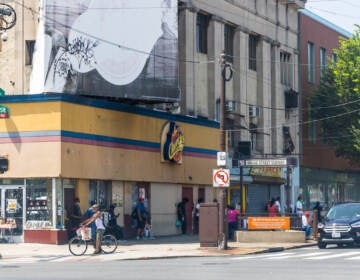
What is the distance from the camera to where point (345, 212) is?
113 feet

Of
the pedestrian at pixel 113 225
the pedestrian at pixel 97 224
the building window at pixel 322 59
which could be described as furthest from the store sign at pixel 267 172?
the pedestrian at pixel 97 224

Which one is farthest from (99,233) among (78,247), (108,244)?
(108,244)

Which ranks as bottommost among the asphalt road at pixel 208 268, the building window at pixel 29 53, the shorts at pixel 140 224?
the asphalt road at pixel 208 268

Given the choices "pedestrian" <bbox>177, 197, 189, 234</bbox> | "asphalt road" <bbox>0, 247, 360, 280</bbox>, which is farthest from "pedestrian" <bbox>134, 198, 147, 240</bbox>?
"asphalt road" <bbox>0, 247, 360, 280</bbox>

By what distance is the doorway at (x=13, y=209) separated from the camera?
36.0 meters

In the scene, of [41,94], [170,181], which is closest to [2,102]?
[41,94]

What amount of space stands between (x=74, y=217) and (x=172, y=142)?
8910 millimetres

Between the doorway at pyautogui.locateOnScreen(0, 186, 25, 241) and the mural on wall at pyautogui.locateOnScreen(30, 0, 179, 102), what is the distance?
13.7 feet

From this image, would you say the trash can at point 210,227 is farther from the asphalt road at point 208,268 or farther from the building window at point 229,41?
the building window at point 229,41

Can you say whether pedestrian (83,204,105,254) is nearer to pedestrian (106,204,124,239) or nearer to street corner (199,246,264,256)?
street corner (199,246,264,256)

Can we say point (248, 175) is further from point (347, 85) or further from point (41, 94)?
point (41, 94)

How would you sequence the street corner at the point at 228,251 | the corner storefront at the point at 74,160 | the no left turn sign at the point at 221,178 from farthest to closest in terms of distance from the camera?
the corner storefront at the point at 74,160
the no left turn sign at the point at 221,178
the street corner at the point at 228,251

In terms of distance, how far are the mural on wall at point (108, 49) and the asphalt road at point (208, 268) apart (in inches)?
407

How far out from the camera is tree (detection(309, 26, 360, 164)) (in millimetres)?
56562
